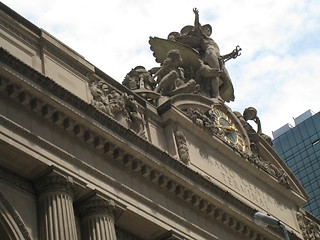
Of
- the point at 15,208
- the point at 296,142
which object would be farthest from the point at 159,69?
the point at 296,142

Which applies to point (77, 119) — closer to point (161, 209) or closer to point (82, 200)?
point (82, 200)

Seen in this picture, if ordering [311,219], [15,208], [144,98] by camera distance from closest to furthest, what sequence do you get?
[15,208] < [144,98] < [311,219]

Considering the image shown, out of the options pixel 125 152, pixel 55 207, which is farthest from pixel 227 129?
pixel 55 207

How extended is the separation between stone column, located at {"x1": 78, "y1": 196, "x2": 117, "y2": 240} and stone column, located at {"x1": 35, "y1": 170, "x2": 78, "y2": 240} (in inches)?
34.3

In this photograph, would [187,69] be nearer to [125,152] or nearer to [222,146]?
[222,146]

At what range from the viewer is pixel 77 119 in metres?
25.8

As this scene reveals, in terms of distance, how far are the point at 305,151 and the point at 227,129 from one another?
142ft

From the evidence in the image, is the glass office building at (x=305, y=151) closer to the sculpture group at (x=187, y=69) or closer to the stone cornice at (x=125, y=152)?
the sculpture group at (x=187, y=69)

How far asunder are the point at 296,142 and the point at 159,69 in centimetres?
4519

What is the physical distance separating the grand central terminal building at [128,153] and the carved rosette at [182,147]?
38 millimetres

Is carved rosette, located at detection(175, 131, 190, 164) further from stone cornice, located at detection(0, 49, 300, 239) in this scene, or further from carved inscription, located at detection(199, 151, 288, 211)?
carved inscription, located at detection(199, 151, 288, 211)

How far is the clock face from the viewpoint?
113 ft

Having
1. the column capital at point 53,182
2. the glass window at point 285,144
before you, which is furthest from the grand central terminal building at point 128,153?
the glass window at point 285,144

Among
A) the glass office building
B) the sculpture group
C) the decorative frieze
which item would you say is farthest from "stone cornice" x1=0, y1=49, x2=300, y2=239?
the glass office building
